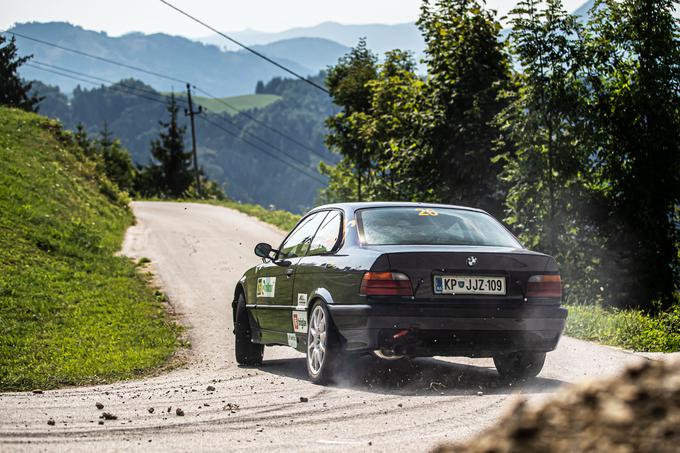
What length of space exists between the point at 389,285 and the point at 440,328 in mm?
506

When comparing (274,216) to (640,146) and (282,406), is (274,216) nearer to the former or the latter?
(640,146)

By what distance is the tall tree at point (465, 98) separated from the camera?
25203 mm

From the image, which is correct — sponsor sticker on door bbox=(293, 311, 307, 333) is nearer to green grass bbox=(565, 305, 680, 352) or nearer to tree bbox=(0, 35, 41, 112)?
green grass bbox=(565, 305, 680, 352)

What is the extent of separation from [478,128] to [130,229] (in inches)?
536

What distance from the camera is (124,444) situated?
5.08m

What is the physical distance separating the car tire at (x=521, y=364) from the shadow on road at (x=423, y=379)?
85 millimetres

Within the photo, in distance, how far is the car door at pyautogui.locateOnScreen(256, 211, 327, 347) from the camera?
28.8 ft

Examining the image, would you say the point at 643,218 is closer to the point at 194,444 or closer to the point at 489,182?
the point at 489,182

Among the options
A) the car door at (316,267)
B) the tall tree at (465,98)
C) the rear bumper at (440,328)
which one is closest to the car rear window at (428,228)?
the car door at (316,267)

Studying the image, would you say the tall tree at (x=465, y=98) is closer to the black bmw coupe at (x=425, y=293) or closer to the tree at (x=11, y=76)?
the black bmw coupe at (x=425, y=293)

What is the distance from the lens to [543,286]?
7.41 meters

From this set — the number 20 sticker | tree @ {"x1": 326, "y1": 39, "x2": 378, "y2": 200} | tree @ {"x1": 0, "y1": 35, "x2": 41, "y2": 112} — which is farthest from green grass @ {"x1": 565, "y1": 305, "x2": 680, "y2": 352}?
tree @ {"x1": 0, "y1": 35, "x2": 41, "y2": 112}

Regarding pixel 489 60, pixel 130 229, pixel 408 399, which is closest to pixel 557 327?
pixel 408 399

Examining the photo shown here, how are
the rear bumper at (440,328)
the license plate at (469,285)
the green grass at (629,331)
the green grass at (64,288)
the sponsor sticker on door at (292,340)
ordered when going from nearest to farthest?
1. the rear bumper at (440,328)
2. the license plate at (469,285)
3. the sponsor sticker on door at (292,340)
4. the green grass at (64,288)
5. the green grass at (629,331)
